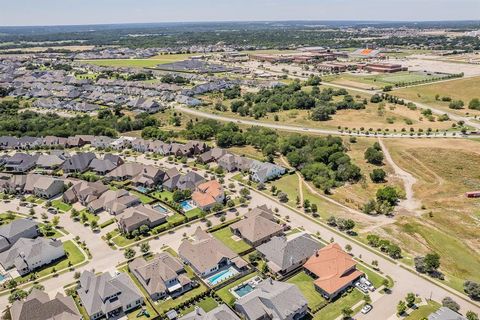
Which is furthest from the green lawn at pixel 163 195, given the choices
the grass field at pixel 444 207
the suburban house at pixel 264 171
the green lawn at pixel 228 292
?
the grass field at pixel 444 207

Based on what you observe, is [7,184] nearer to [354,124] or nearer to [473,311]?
[473,311]

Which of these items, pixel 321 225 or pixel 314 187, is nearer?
pixel 321 225

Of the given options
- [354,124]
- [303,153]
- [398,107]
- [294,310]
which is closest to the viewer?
[294,310]

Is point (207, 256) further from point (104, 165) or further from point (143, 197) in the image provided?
point (104, 165)

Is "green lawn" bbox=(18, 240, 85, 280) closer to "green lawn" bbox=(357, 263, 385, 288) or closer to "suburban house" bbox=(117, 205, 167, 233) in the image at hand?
"suburban house" bbox=(117, 205, 167, 233)

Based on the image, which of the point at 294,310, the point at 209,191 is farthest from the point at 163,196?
the point at 294,310

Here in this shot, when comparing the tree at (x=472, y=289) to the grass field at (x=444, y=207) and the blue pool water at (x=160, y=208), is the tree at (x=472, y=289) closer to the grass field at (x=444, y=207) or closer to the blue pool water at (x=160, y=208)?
the grass field at (x=444, y=207)
